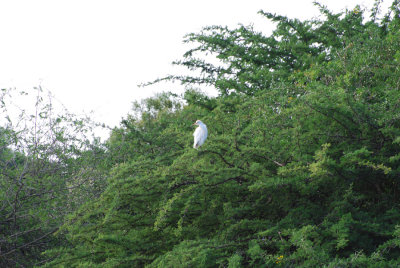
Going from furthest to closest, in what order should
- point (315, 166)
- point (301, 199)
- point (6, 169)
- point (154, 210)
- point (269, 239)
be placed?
1. point (6, 169)
2. point (154, 210)
3. point (301, 199)
4. point (269, 239)
5. point (315, 166)

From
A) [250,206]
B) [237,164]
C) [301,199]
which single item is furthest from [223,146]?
[301,199]

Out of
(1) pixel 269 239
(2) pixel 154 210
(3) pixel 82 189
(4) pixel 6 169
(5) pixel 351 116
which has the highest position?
(4) pixel 6 169

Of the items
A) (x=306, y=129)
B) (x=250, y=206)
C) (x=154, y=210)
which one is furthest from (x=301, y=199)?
(x=154, y=210)

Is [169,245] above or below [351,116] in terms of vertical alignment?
below

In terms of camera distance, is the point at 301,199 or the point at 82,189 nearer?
the point at 301,199

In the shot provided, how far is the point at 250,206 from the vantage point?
420 cm

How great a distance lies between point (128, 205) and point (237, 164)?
1296 mm

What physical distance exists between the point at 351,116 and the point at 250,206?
131 cm

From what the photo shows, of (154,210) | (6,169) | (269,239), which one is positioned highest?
(6,169)

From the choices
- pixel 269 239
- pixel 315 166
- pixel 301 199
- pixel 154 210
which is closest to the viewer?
pixel 315 166

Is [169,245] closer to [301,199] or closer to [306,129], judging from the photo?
[301,199]

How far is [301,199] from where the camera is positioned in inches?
159

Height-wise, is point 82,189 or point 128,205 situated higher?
point 82,189

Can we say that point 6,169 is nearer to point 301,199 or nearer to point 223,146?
point 223,146
